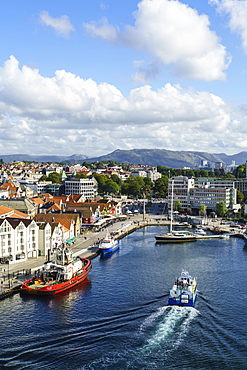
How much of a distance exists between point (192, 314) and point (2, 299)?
1766cm

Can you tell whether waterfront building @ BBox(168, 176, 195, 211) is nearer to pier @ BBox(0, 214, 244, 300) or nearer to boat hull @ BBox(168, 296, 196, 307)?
pier @ BBox(0, 214, 244, 300)

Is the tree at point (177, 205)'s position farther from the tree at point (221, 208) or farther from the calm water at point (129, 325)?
the calm water at point (129, 325)

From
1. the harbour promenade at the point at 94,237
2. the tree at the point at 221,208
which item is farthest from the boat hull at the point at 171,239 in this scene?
the tree at the point at 221,208

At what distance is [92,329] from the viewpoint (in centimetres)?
2995

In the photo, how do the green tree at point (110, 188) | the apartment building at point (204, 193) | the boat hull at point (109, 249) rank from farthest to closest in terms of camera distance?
the green tree at point (110, 188)
the apartment building at point (204, 193)
the boat hull at point (109, 249)

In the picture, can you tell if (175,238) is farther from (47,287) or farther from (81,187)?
(81,187)

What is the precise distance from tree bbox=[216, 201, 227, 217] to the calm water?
53.5 meters

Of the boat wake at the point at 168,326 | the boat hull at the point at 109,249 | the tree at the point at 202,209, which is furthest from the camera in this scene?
the tree at the point at 202,209

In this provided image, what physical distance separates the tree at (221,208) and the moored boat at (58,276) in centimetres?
6191

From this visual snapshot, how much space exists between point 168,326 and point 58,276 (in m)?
15.2

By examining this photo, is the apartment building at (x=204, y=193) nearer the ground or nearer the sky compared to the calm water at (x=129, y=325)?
nearer the sky

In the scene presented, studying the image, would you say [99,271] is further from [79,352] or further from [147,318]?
[79,352]

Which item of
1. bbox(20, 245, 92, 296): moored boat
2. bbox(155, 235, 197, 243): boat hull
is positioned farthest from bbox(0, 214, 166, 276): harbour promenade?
bbox(155, 235, 197, 243): boat hull

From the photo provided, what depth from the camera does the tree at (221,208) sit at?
10062 centimetres
